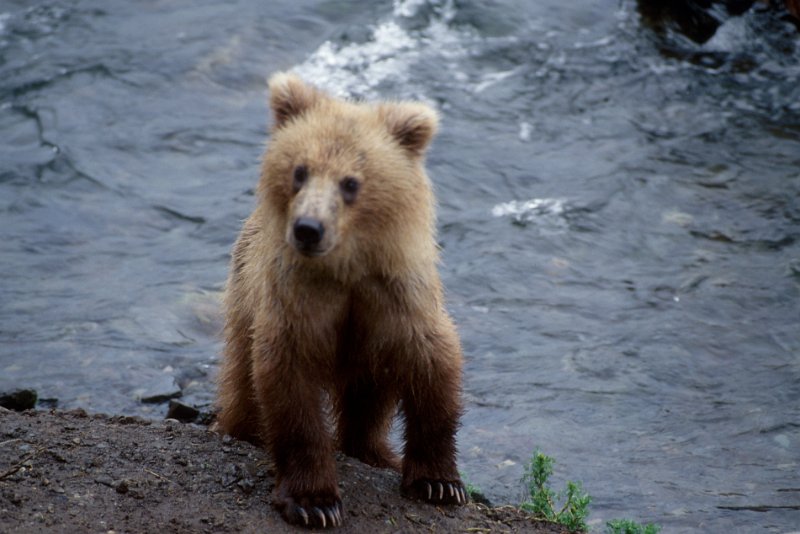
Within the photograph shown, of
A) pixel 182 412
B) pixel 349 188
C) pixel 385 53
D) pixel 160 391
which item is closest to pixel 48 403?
pixel 160 391

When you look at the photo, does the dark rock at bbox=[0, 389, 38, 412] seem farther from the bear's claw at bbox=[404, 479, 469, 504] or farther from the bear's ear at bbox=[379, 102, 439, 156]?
the bear's ear at bbox=[379, 102, 439, 156]

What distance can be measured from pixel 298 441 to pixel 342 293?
2.10 feet

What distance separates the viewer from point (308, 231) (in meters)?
4.44

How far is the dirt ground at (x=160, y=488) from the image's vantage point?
4.73 m

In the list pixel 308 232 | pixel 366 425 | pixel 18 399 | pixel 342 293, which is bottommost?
pixel 18 399

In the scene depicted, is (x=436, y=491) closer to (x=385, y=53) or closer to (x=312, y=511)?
(x=312, y=511)

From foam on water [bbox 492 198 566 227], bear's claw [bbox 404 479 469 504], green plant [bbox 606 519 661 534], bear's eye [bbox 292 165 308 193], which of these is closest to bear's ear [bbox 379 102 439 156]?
bear's eye [bbox 292 165 308 193]

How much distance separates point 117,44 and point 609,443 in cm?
795

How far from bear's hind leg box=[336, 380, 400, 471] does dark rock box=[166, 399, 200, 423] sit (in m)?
1.55

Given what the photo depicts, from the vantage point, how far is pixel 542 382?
7922 mm

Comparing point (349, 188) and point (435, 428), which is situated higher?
point (349, 188)

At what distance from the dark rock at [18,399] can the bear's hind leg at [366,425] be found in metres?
2.10

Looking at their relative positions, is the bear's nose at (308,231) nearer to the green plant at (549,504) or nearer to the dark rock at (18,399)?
the green plant at (549,504)

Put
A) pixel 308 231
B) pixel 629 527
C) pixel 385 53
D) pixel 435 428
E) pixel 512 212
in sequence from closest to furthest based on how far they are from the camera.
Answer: pixel 308 231 < pixel 435 428 < pixel 629 527 < pixel 512 212 < pixel 385 53
